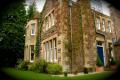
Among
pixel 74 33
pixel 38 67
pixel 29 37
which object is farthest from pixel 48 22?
pixel 74 33

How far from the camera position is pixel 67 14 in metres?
4.33

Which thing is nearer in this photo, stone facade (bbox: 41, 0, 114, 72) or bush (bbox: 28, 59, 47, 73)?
bush (bbox: 28, 59, 47, 73)

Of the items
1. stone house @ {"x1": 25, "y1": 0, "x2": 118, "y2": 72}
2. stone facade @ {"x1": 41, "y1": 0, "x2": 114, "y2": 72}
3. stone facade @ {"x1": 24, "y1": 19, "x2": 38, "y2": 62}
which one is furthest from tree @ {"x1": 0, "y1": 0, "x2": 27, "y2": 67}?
stone facade @ {"x1": 41, "y1": 0, "x2": 114, "y2": 72}

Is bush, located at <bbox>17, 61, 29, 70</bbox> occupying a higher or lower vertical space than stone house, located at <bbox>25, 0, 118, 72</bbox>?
lower

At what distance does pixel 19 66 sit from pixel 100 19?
1.99 meters

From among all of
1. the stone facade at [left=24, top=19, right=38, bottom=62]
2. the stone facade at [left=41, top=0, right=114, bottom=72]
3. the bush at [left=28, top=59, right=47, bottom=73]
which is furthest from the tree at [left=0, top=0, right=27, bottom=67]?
the stone facade at [left=41, top=0, right=114, bottom=72]

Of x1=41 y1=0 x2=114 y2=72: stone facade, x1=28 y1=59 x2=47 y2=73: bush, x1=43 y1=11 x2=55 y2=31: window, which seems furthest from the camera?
x1=41 y1=0 x2=114 y2=72: stone facade

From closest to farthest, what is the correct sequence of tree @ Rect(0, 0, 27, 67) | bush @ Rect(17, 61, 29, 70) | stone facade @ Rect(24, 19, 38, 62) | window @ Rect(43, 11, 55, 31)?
1. bush @ Rect(17, 61, 29, 70)
2. tree @ Rect(0, 0, 27, 67)
3. stone facade @ Rect(24, 19, 38, 62)
4. window @ Rect(43, 11, 55, 31)

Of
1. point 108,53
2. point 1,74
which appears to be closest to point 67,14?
point 108,53

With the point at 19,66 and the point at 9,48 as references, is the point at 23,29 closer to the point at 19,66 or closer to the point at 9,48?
the point at 9,48

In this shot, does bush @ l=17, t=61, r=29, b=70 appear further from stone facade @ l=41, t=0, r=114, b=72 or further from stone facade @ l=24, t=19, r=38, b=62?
stone facade @ l=41, t=0, r=114, b=72

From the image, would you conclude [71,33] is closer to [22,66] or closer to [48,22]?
[48,22]

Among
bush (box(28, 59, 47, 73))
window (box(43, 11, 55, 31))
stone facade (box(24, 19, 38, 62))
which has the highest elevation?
window (box(43, 11, 55, 31))

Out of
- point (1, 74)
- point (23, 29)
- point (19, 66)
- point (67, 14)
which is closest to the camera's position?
point (1, 74)
